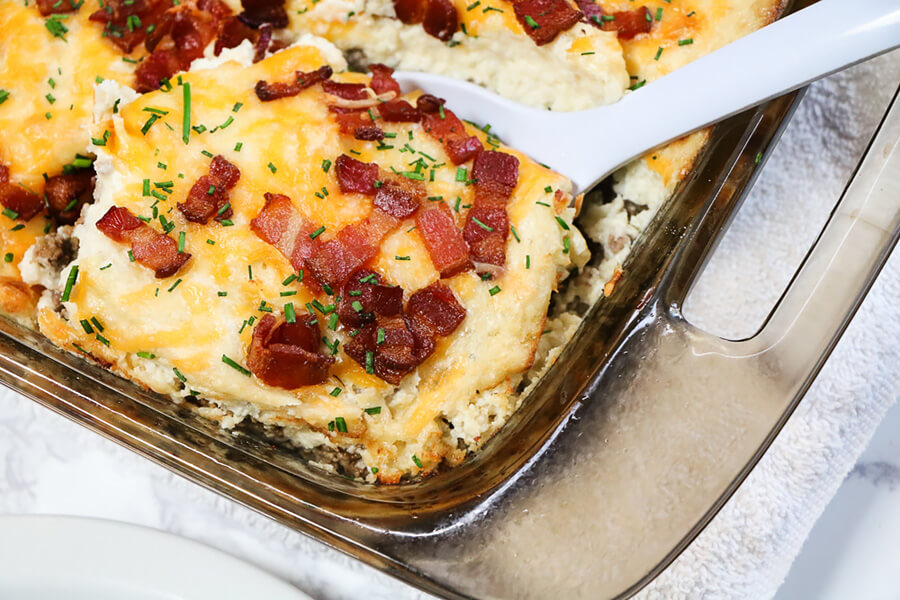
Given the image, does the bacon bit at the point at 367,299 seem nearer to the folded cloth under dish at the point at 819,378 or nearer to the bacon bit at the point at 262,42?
the bacon bit at the point at 262,42

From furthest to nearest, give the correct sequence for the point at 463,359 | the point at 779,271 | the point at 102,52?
the point at 779,271
the point at 102,52
the point at 463,359

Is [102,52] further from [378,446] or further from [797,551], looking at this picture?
[797,551]

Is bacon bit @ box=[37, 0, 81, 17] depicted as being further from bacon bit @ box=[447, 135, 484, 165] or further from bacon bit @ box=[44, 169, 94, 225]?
bacon bit @ box=[447, 135, 484, 165]

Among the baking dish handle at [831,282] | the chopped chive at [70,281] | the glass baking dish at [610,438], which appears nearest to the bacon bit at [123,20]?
the chopped chive at [70,281]

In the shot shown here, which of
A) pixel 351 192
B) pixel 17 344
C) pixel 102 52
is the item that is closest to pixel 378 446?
pixel 351 192

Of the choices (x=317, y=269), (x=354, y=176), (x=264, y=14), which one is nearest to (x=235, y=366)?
(x=317, y=269)
